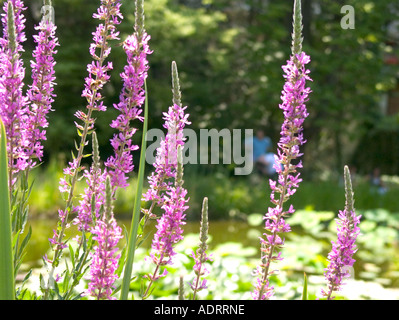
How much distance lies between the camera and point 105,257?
4.66 ft

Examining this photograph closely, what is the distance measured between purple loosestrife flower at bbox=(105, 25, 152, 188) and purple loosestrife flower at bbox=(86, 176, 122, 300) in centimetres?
37

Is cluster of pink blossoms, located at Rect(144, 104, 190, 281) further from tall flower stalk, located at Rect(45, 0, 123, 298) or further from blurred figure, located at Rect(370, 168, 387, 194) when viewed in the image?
blurred figure, located at Rect(370, 168, 387, 194)

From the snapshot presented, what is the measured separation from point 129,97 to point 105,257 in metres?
0.54

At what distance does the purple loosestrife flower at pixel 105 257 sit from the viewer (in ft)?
4.52

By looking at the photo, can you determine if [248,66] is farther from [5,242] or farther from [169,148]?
[5,242]

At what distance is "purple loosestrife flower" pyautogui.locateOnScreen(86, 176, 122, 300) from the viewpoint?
1.38 meters

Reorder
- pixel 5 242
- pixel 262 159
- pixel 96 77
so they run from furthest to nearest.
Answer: pixel 262 159
pixel 96 77
pixel 5 242

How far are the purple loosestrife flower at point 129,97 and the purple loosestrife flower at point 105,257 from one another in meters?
0.37

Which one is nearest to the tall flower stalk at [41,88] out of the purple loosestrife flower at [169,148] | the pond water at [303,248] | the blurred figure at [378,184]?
the purple loosestrife flower at [169,148]

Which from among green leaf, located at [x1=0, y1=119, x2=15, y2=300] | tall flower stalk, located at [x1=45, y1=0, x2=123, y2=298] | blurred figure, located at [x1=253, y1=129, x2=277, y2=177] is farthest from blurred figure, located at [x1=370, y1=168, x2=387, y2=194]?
green leaf, located at [x1=0, y1=119, x2=15, y2=300]

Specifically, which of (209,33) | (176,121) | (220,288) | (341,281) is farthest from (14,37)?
(209,33)

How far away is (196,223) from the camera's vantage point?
35.2 ft

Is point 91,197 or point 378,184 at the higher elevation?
point 91,197

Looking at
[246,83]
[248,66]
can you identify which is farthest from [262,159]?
[246,83]
